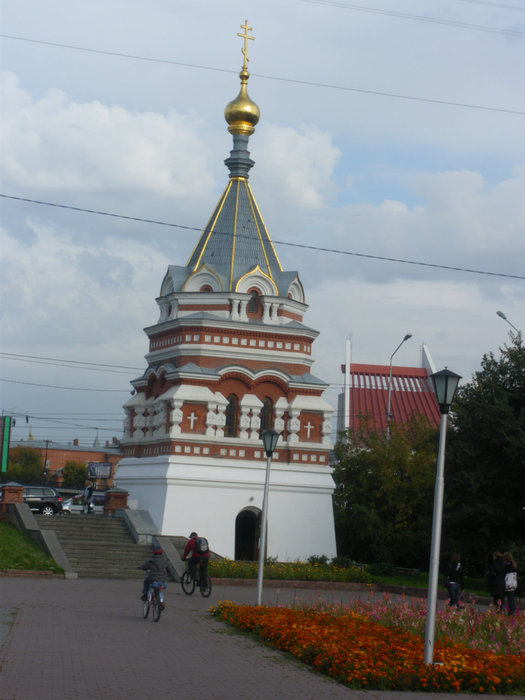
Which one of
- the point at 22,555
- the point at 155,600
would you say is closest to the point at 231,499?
the point at 22,555

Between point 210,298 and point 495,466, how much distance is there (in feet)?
37.4

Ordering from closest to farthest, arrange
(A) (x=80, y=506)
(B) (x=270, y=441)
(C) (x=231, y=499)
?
1. (B) (x=270, y=441)
2. (C) (x=231, y=499)
3. (A) (x=80, y=506)

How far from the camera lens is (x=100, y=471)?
51.5m

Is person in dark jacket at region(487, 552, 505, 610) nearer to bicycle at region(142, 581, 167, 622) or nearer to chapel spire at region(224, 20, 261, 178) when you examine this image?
bicycle at region(142, 581, 167, 622)

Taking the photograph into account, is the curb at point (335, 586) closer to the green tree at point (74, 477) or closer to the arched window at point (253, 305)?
the arched window at point (253, 305)

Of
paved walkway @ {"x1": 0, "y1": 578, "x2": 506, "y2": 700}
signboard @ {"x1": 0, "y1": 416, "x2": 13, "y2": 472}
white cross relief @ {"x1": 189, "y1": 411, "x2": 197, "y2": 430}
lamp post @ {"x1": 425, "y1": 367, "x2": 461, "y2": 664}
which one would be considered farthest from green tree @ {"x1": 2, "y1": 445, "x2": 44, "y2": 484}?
lamp post @ {"x1": 425, "y1": 367, "x2": 461, "y2": 664}

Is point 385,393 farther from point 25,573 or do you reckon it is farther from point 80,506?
point 25,573

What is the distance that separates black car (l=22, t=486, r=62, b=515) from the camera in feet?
136

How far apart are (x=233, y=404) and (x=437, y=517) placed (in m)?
22.2

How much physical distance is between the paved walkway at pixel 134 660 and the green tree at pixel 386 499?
624 inches

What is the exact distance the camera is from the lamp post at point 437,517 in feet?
38.7

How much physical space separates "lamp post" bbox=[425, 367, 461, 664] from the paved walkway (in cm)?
82

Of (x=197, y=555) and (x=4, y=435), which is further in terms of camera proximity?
(x=4, y=435)

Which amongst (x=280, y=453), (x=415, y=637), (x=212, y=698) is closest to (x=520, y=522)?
(x=280, y=453)
